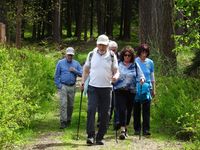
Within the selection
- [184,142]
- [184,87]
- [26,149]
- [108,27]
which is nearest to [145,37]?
[184,87]

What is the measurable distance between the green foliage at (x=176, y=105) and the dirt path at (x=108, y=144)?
1.72ft

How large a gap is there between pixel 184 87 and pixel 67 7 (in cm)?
4465

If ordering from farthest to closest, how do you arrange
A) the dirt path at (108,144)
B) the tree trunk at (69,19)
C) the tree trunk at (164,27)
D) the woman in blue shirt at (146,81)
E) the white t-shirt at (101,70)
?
the tree trunk at (69,19) → the tree trunk at (164,27) → the woman in blue shirt at (146,81) → the white t-shirt at (101,70) → the dirt path at (108,144)

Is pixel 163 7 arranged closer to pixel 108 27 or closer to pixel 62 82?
pixel 62 82

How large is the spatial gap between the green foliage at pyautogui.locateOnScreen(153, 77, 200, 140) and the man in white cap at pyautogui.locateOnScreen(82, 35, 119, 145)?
1586 millimetres

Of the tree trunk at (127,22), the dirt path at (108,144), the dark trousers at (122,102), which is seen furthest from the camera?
the tree trunk at (127,22)

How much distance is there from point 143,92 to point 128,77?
21.0 inches

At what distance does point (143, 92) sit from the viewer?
10594 mm

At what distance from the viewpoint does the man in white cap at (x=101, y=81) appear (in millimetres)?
9562

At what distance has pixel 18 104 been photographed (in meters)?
8.23

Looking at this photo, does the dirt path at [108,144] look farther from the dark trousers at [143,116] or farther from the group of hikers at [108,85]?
the dark trousers at [143,116]


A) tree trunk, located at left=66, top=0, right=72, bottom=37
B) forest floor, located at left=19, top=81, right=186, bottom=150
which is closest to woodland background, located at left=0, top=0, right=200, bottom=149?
forest floor, located at left=19, top=81, right=186, bottom=150

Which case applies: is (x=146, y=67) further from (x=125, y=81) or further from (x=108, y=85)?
(x=108, y=85)

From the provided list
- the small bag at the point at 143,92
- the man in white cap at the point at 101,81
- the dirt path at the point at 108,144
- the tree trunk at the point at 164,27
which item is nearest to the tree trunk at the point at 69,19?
the tree trunk at the point at 164,27
